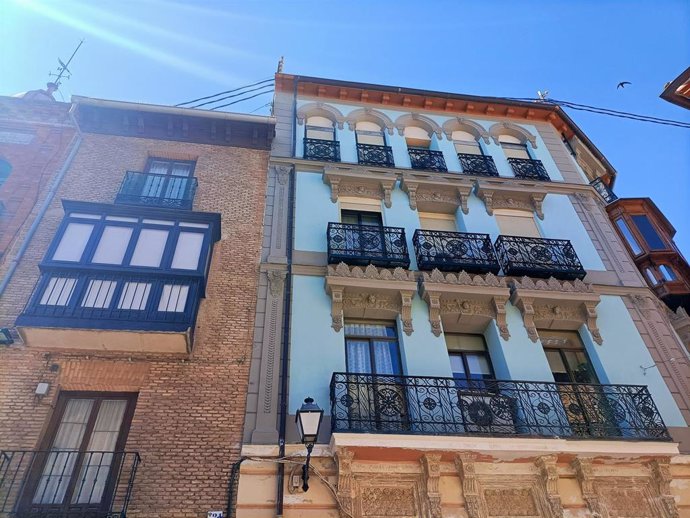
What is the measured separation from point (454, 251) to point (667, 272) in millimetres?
9634

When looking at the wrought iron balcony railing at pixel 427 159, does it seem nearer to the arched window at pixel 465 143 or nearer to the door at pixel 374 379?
the arched window at pixel 465 143

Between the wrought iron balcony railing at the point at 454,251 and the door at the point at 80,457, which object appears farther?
the wrought iron balcony railing at the point at 454,251

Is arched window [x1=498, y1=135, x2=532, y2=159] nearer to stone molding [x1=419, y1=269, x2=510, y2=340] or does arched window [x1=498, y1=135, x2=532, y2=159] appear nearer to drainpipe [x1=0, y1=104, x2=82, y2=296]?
stone molding [x1=419, y1=269, x2=510, y2=340]

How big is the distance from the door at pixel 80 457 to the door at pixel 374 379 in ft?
14.0

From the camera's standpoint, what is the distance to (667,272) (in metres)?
16.0

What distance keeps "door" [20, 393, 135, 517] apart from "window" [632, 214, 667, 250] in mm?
17240

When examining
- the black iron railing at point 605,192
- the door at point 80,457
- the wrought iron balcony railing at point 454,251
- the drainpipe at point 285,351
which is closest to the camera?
the door at point 80,457

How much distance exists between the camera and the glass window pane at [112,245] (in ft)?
31.9

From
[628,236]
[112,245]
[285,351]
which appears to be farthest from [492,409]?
[628,236]

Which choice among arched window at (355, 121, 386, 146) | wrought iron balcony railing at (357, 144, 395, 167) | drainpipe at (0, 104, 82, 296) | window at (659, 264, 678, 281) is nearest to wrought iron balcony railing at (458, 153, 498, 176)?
wrought iron balcony railing at (357, 144, 395, 167)

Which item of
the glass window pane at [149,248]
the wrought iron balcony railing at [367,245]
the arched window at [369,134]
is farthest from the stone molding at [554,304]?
the glass window pane at [149,248]

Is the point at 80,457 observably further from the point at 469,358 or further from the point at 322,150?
the point at 322,150

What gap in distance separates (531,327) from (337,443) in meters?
5.57

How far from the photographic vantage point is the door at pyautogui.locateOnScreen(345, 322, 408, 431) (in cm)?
850
